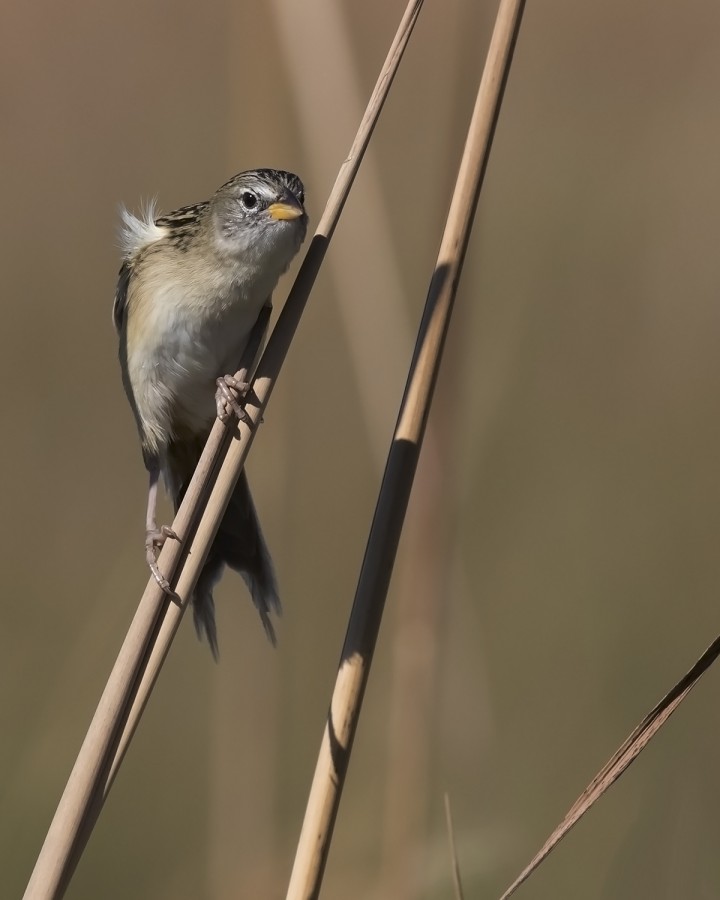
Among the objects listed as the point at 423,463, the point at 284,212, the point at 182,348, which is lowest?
the point at 423,463

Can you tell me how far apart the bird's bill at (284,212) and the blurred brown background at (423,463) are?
0.17 metres

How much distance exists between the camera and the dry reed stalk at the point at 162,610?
1.19 metres

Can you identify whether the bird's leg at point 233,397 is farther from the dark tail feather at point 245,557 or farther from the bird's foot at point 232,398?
the dark tail feather at point 245,557

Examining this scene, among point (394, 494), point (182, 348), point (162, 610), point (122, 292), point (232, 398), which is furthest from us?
point (122, 292)

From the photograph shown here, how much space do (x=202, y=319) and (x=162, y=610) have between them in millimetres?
1119

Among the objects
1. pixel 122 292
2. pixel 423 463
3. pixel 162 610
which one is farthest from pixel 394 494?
pixel 122 292

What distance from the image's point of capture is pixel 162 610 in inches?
52.5

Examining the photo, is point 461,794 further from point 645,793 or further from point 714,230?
point 714,230

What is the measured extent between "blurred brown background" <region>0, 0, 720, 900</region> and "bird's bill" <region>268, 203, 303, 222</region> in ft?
0.55

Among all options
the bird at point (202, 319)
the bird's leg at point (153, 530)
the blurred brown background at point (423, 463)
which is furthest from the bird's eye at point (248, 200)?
the bird's leg at point (153, 530)

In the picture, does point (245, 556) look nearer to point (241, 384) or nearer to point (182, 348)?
point (182, 348)

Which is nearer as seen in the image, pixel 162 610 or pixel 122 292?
pixel 162 610

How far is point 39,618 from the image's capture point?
3760mm

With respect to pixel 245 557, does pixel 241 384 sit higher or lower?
higher
